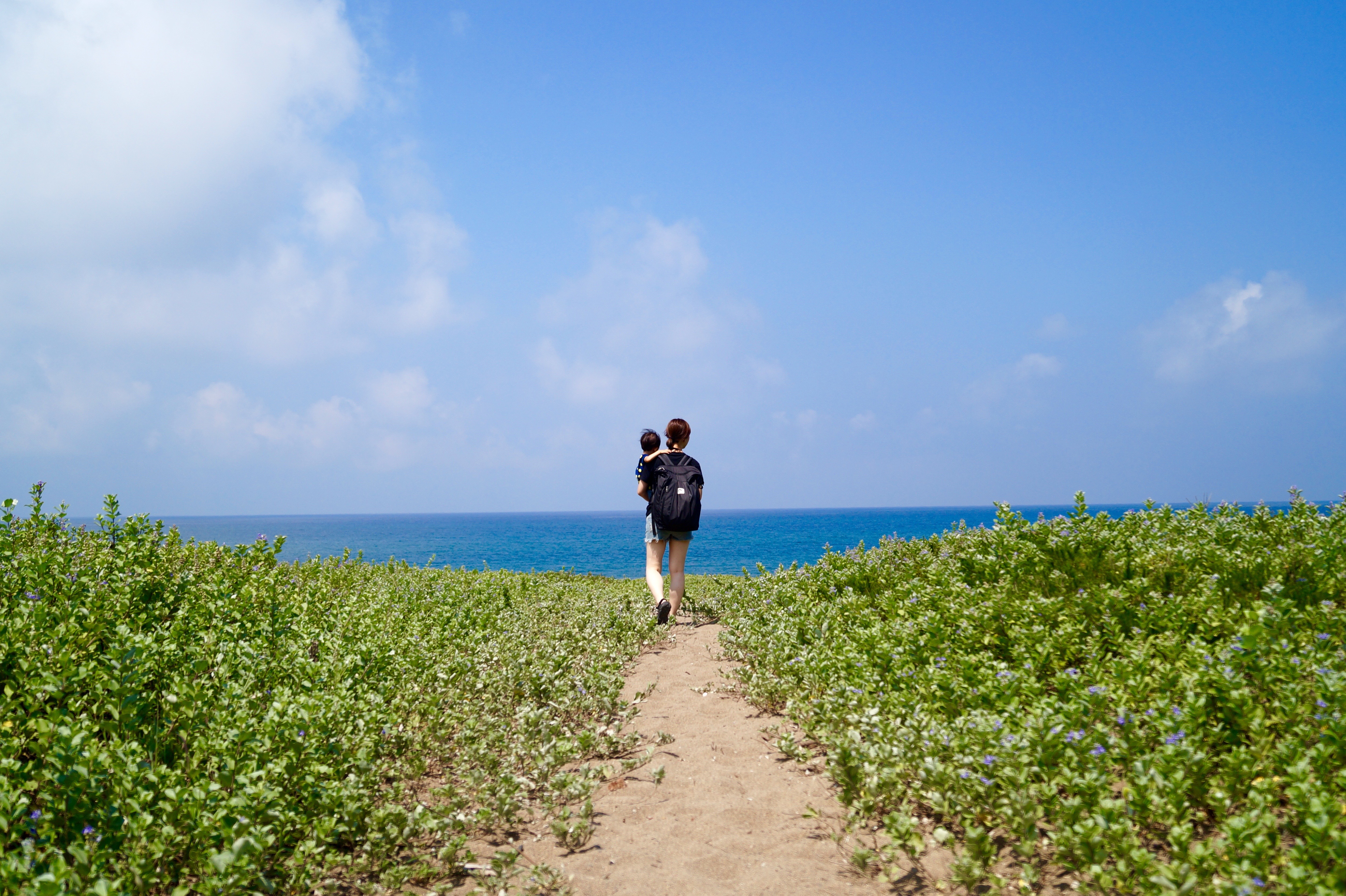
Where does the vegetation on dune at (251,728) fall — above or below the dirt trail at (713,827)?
above

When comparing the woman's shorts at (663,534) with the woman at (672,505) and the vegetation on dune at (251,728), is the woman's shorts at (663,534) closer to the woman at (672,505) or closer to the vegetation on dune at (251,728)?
the woman at (672,505)

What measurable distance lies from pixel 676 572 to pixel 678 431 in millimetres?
1945

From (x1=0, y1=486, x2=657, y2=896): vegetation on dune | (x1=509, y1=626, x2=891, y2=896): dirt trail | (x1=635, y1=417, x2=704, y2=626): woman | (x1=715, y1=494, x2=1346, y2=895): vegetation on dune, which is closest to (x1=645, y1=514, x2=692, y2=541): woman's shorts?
(x1=635, y1=417, x2=704, y2=626): woman

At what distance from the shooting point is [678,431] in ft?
33.6

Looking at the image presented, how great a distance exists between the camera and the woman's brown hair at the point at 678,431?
1023 cm

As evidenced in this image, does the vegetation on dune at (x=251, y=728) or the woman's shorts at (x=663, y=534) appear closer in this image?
the vegetation on dune at (x=251, y=728)

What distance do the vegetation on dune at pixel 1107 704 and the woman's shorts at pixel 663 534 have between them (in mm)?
2295

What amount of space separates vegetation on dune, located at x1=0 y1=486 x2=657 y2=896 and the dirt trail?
0.79 feet

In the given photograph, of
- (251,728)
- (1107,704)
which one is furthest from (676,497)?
(251,728)

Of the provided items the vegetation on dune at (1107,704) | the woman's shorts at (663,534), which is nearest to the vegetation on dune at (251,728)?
the woman's shorts at (663,534)

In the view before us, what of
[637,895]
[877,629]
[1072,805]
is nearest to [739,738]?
[877,629]

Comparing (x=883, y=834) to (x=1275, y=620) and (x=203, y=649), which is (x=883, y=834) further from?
(x=203, y=649)

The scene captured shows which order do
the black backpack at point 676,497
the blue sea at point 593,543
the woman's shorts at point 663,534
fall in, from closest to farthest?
the black backpack at point 676,497 < the woman's shorts at point 663,534 < the blue sea at point 593,543

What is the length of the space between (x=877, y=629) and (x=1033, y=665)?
145 centimetres
